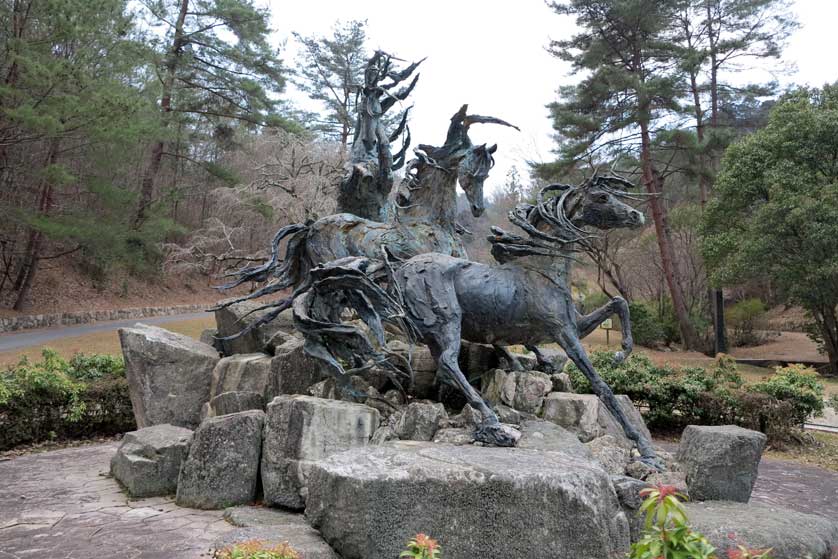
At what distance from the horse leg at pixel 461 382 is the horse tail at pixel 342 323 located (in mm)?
276

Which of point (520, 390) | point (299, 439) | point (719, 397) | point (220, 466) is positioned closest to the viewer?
point (299, 439)

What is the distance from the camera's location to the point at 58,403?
7746mm

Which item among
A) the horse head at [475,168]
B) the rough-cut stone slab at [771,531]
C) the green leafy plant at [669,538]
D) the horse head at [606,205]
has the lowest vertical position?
the rough-cut stone slab at [771,531]

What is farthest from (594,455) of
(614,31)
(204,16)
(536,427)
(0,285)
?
(204,16)

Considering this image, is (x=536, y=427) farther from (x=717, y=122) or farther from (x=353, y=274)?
(x=717, y=122)

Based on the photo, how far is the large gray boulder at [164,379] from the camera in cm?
628

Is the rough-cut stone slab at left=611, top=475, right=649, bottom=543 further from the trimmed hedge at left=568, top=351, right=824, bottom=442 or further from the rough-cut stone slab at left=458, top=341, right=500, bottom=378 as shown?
the trimmed hedge at left=568, top=351, right=824, bottom=442

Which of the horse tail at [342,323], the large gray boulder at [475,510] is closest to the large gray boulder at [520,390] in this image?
the horse tail at [342,323]

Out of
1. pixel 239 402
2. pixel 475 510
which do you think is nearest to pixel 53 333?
pixel 239 402

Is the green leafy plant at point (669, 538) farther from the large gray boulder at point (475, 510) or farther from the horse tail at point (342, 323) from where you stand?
the horse tail at point (342, 323)

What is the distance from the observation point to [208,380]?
646cm

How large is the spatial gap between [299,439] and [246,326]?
2606mm

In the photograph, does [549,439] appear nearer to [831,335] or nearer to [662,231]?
[662,231]

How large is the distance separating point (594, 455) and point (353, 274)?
7.90 feet
